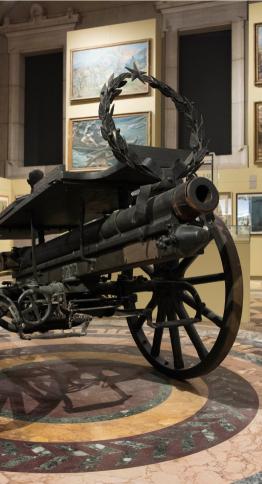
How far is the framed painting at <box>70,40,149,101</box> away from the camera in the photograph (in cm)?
1212

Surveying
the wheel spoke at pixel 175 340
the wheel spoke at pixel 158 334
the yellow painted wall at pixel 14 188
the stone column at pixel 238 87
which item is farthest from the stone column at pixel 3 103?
the wheel spoke at pixel 175 340

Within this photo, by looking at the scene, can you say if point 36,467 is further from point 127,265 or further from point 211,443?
point 127,265

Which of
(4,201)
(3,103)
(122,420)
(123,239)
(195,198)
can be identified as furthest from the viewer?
(3,103)

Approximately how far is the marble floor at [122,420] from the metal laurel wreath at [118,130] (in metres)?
1.09

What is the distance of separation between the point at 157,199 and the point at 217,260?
14.4 feet

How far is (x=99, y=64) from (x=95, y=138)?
5.89 feet

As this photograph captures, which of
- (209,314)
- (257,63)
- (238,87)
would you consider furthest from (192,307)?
(238,87)

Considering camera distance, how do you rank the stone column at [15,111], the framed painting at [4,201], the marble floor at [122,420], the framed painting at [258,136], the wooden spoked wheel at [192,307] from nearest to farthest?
the marble floor at [122,420] → the wooden spoked wheel at [192,307] → the framed painting at [258,136] → the framed painting at [4,201] → the stone column at [15,111]

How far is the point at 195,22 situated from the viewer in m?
13.5

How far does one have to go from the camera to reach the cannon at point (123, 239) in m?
2.64

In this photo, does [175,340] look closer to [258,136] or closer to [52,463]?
[52,463]

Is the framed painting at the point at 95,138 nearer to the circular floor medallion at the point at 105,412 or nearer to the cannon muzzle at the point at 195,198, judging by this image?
the circular floor medallion at the point at 105,412

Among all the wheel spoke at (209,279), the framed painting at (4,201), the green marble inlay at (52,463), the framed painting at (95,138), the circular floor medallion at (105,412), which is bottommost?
the green marble inlay at (52,463)

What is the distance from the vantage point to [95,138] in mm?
12500
